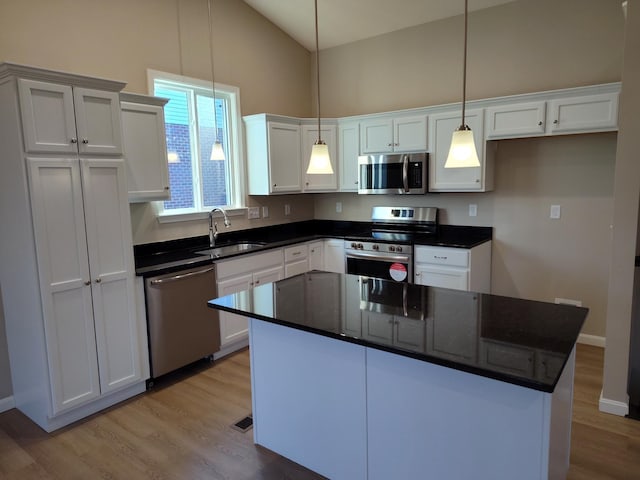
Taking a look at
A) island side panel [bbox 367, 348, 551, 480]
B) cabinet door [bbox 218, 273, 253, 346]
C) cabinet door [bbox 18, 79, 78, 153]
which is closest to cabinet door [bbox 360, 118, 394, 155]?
cabinet door [bbox 218, 273, 253, 346]

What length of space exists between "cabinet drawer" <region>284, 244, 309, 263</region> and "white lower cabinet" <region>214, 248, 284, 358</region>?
131 mm

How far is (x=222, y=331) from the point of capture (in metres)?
3.68

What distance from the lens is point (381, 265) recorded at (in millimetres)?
4258

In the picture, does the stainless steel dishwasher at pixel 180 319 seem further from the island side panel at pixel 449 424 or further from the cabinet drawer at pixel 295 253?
the island side panel at pixel 449 424

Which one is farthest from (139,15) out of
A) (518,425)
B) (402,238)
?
(518,425)

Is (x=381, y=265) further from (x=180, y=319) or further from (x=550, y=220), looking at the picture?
(x=180, y=319)

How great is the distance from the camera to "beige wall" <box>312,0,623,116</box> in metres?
3.56

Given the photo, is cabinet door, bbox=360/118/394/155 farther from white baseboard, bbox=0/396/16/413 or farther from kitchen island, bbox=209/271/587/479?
white baseboard, bbox=0/396/16/413

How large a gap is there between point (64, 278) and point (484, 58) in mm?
3944

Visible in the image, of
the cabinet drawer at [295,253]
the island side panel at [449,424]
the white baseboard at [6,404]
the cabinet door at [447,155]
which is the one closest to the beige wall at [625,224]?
the cabinet door at [447,155]

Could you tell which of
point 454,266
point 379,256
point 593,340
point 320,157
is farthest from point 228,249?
point 593,340

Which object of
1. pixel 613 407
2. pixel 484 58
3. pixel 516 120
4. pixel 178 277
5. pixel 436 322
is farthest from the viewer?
pixel 484 58

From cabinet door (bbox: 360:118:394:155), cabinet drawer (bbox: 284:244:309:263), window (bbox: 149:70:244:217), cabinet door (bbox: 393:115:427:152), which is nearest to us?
window (bbox: 149:70:244:217)

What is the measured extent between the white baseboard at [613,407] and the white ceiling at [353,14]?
337 centimetres
